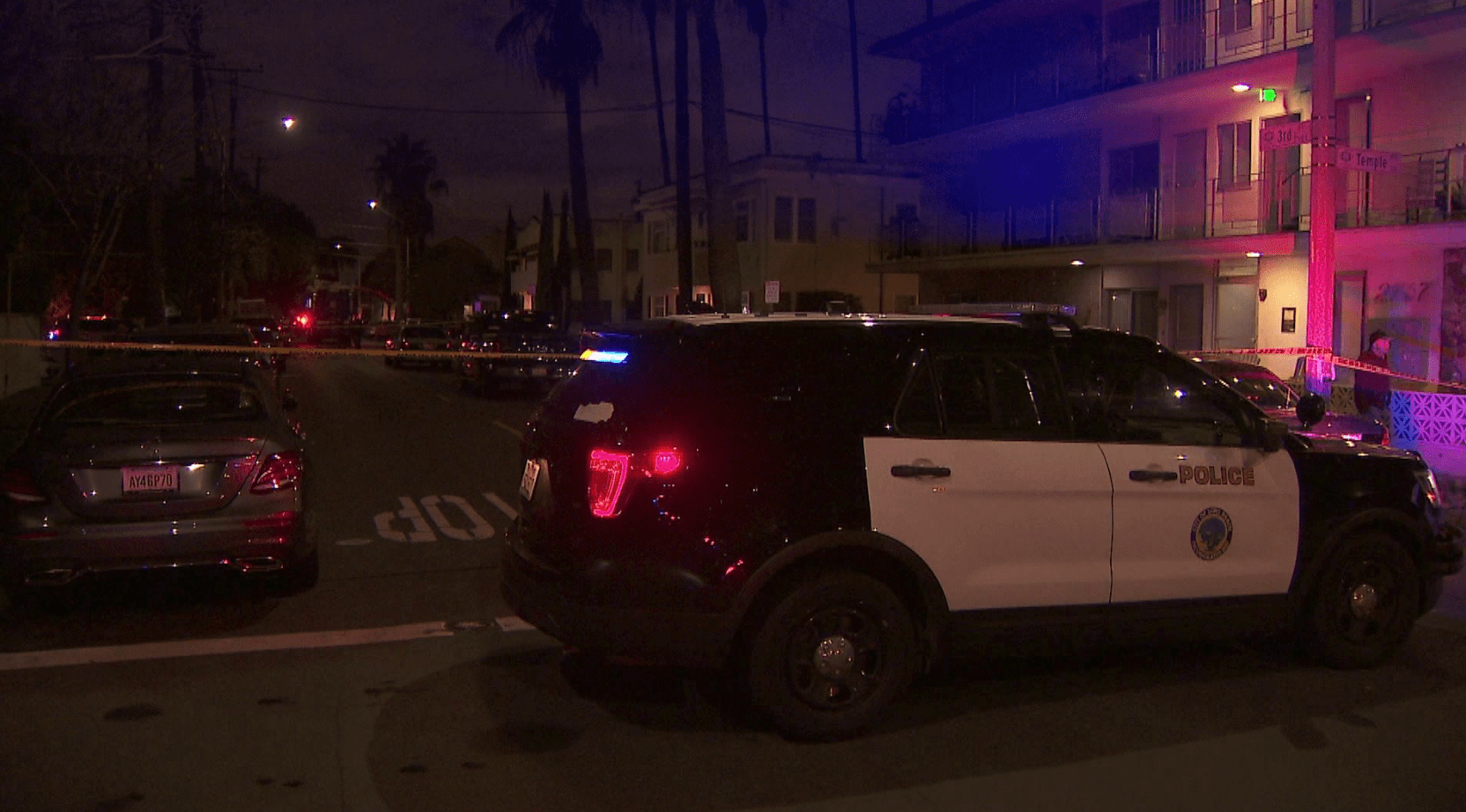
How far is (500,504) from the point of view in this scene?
12.4 m

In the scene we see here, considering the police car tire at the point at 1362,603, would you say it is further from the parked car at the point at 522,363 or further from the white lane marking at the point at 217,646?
the parked car at the point at 522,363

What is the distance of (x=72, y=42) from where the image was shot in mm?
15336

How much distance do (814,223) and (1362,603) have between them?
34.9 metres

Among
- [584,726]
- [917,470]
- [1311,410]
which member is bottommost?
[584,726]

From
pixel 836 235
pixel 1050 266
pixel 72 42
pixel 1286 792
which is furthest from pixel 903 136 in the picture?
pixel 1286 792

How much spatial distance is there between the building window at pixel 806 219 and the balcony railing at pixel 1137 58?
8112mm

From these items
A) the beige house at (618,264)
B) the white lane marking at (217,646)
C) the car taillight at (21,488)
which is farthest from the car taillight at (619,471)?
the beige house at (618,264)

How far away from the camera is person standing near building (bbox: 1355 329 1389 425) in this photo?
48.8 ft

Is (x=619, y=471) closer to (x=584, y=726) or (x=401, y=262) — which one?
(x=584, y=726)

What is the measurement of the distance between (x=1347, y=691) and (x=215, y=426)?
21.6 feet

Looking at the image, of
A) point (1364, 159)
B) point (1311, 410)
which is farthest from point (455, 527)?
point (1364, 159)

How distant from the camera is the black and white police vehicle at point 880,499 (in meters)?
5.36

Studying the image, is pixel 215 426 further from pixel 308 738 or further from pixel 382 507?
pixel 382 507

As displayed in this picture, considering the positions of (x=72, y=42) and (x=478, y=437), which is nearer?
(x=72, y=42)
